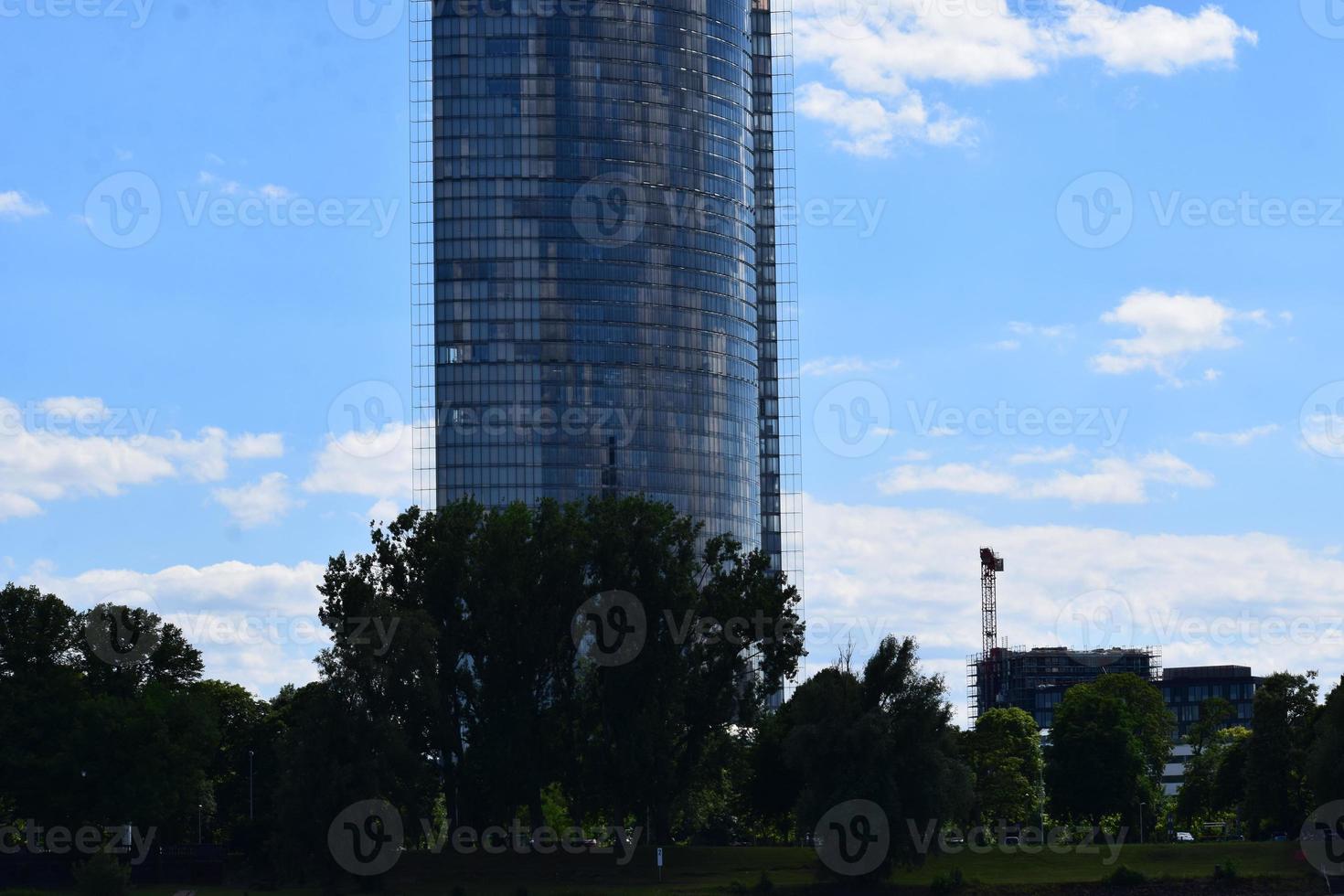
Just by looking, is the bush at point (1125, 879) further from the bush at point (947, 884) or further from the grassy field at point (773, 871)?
the bush at point (947, 884)

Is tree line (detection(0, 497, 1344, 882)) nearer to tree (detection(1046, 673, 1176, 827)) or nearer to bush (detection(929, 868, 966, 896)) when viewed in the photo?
bush (detection(929, 868, 966, 896))

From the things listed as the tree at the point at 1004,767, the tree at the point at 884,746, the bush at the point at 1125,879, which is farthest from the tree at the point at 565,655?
the tree at the point at 1004,767

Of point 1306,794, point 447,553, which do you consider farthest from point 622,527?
point 1306,794

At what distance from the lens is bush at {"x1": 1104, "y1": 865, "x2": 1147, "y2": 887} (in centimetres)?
9119

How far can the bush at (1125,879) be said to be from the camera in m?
91.2

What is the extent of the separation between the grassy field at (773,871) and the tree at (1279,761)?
67.6ft

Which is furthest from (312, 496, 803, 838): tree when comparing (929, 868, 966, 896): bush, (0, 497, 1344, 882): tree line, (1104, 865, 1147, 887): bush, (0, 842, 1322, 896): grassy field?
(1104, 865, 1147, 887): bush

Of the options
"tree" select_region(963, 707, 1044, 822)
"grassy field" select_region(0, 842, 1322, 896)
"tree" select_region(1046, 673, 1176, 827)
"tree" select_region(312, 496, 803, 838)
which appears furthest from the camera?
"tree" select_region(963, 707, 1044, 822)

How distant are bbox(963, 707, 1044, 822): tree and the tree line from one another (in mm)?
38245

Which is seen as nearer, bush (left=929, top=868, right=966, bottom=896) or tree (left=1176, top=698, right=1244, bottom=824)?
bush (left=929, top=868, right=966, bottom=896)

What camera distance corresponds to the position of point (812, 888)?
96.8 m

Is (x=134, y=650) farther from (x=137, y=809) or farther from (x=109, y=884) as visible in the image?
(x=109, y=884)

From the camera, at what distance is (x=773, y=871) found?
340ft

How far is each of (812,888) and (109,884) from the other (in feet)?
125
